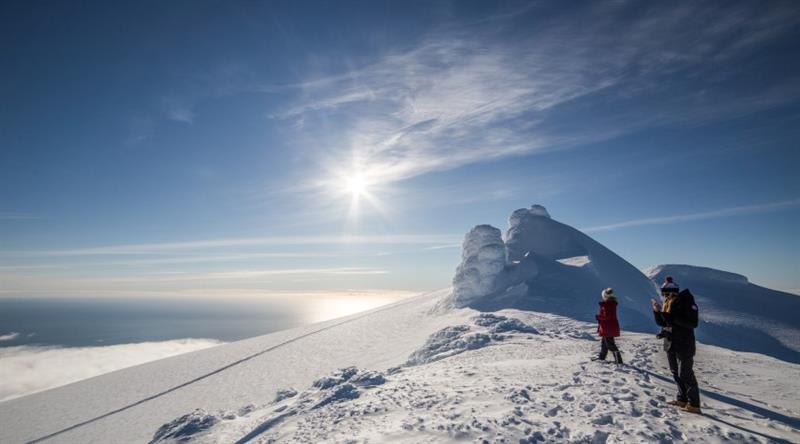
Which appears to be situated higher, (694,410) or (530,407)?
(694,410)

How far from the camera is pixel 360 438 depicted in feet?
29.3

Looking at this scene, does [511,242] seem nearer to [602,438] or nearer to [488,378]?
[488,378]

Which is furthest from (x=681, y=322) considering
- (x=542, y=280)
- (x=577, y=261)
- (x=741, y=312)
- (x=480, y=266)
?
(x=741, y=312)

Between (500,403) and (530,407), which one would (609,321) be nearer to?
(530,407)

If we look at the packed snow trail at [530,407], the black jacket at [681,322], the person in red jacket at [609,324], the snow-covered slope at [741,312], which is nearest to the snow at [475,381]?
the packed snow trail at [530,407]

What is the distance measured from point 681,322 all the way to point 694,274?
95.3m

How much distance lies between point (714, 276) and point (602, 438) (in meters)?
101

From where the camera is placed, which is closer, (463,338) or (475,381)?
(475,381)

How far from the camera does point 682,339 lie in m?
8.71

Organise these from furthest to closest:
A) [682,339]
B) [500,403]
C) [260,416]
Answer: [260,416], [500,403], [682,339]

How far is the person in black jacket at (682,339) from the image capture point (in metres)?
8.38

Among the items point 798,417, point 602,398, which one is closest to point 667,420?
point 602,398

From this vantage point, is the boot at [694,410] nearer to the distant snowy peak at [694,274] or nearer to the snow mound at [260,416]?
the snow mound at [260,416]

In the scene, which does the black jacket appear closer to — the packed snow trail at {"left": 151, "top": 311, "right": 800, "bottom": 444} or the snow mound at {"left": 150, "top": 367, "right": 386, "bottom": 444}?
the packed snow trail at {"left": 151, "top": 311, "right": 800, "bottom": 444}
